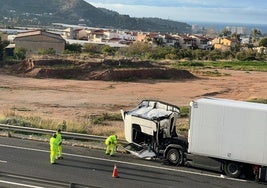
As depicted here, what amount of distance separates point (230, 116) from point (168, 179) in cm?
270

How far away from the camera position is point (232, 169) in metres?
14.1

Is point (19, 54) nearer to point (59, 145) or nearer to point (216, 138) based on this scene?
point (59, 145)

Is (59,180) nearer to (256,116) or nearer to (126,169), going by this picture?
(126,169)

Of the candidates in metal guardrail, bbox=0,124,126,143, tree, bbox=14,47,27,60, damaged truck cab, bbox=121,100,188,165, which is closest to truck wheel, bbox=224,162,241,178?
damaged truck cab, bbox=121,100,188,165

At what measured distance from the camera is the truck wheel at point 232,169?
14.0 m

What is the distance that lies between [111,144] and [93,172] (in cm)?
224

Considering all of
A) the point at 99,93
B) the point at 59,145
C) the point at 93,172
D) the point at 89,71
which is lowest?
the point at 99,93

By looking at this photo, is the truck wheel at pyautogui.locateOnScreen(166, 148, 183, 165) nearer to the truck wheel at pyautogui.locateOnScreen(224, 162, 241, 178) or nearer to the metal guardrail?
the truck wheel at pyautogui.locateOnScreen(224, 162, 241, 178)

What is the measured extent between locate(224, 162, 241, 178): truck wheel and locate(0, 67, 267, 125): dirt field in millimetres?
17401

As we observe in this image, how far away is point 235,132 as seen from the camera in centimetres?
1358

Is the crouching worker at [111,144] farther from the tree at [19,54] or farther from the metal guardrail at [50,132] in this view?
the tree at [19,54]

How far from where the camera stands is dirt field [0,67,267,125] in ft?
112

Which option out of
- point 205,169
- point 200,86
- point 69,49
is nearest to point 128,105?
point 200,86

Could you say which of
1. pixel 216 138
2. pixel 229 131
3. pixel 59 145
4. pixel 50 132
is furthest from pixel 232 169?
pixel 50 132
